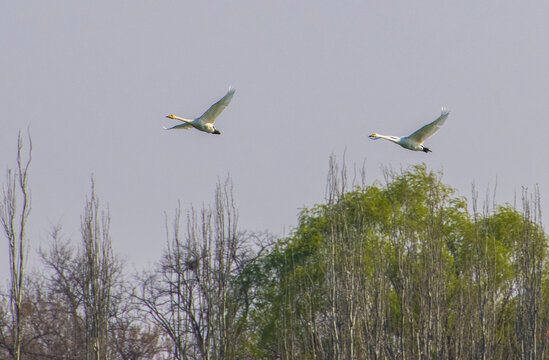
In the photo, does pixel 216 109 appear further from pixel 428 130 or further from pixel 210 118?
pixel 428 130

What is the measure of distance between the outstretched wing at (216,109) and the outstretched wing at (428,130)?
4.51 meters

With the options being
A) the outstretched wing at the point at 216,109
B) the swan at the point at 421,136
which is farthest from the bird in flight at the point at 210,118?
the swan at the point at 421,136

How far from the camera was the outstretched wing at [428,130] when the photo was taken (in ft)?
87.6

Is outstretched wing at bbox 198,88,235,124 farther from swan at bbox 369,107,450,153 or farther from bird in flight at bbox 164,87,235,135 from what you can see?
swan at bbox 369,107,450,153

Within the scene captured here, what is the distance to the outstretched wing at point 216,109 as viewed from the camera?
26547 millimetres

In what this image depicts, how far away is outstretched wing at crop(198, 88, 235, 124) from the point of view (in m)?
26.5

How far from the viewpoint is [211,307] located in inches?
1119

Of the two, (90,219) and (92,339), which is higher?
(90,219)

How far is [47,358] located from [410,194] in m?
20.2

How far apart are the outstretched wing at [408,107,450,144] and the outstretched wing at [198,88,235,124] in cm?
451

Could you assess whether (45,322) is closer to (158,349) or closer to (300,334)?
(158,349)

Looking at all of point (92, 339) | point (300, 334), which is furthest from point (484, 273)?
point (300, 334)

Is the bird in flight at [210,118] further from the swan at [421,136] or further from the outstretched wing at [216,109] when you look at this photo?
the swan at [421,136]

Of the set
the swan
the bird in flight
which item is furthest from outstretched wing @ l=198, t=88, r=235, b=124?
the swan
